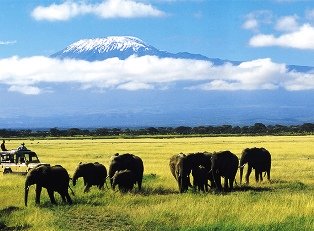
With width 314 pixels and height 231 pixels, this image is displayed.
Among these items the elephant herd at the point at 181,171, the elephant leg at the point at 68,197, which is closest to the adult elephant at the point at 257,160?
the elephant herd at the point at 181,171

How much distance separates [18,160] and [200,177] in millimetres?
18550

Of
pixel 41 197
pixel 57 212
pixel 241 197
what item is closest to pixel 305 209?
pixel 241 197

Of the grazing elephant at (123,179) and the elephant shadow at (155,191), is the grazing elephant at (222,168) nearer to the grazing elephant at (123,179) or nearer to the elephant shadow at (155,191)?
the elephant shadow at (155,191)

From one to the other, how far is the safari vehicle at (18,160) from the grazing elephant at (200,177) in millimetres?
14608

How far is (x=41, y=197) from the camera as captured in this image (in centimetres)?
2580

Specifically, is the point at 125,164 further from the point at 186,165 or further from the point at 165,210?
the point at 165,210

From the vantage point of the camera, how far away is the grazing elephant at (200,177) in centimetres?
2820

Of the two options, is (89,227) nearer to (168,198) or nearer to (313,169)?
(168,198)

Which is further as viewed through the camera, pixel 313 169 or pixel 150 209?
pixel 313 169

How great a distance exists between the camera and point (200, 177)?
28344 mm

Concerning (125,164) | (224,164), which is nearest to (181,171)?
(224,164)

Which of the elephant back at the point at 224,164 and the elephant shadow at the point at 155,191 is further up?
the elephant back at the point at 224,164

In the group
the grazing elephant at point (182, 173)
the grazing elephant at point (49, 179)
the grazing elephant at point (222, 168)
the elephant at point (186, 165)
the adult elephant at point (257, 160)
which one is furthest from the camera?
the adult elephant at point (257, 160)

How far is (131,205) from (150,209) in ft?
5.22
